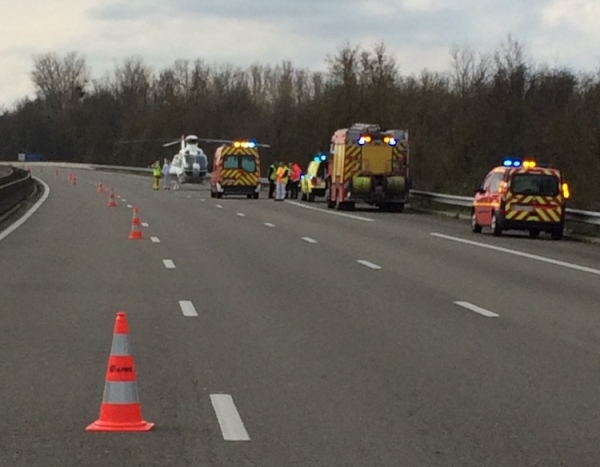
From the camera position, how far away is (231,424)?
29.5ft

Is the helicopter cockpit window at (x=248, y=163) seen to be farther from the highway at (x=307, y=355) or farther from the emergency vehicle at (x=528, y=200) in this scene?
the highway at (x=307, y=355)

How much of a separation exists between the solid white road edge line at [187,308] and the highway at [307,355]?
0.16ft

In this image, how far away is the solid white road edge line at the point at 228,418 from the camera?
8.62 metres

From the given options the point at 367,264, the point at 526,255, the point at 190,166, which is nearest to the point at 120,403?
the point at 367,264

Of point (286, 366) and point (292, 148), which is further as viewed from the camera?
point (292, 148)

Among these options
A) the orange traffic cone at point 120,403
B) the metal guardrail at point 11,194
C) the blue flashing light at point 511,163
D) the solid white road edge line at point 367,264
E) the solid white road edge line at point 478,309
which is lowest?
the metal guardrail at point 11,194

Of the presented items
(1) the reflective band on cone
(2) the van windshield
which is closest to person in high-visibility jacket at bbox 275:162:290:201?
(2) the van windshield

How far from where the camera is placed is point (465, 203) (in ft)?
138

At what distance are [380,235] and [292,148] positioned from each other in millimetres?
56506

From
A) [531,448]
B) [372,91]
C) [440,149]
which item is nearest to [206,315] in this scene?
[531,448]

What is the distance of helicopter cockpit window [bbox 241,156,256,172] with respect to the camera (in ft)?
201

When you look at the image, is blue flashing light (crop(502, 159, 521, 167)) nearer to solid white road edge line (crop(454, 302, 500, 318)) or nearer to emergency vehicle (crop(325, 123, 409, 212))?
emergency vehicle (crop(325, 123, 409, 212))

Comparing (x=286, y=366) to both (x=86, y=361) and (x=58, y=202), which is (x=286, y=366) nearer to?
(x=86, y=361)

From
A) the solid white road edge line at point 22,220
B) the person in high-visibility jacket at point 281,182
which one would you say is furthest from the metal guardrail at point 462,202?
the solid white road edge line at point 22,220
